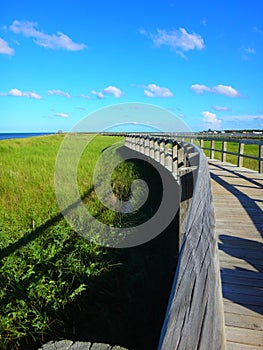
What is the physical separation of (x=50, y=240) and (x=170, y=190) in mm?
3105

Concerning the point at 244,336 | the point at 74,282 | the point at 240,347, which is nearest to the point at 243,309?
the point at 244,336

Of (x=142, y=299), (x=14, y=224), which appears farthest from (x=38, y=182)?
(x=142, y=299)

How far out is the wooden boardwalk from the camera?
188 centimetres

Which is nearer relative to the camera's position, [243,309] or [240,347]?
[240,347]

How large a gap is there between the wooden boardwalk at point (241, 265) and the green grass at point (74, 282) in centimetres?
175

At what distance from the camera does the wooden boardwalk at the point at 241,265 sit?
188 centimetres

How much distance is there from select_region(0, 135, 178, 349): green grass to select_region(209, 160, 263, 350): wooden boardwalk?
5.74 ft

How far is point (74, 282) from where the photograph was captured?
519cm

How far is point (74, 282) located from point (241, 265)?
3289mm

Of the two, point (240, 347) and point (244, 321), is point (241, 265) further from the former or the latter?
point (240, 347)

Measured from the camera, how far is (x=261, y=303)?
216cm

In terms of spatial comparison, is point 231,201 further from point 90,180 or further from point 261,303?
point 90,180

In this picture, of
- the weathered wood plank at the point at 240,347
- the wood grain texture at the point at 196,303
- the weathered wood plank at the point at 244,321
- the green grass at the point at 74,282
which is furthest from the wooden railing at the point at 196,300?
the green grass at the point at 74,282

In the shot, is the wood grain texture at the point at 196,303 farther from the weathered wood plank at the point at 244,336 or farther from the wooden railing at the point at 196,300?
the weathered wood plank at the point at 244,336
